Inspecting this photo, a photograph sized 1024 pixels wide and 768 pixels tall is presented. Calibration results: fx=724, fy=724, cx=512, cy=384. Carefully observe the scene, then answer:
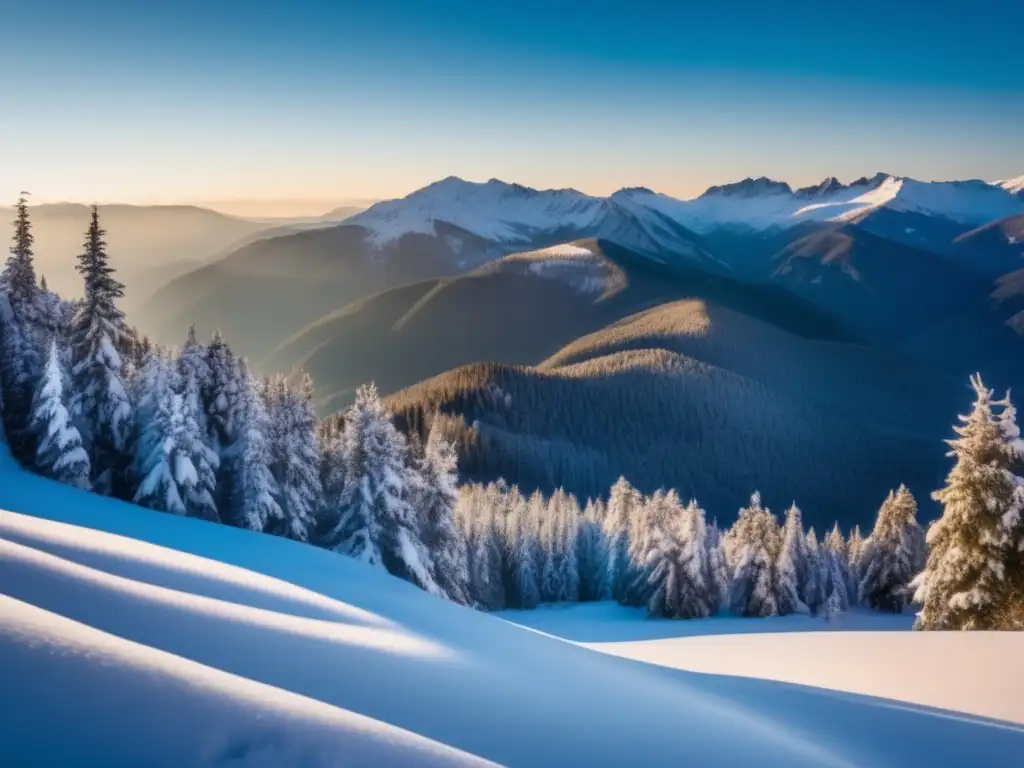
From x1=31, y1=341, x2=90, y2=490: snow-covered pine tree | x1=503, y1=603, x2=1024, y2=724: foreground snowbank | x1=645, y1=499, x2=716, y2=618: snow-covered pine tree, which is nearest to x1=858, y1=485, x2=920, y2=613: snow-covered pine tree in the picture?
x1=645, y1=499, x2=716, y2=618: snow-covered pine tree

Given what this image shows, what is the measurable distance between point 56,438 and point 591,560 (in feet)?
158

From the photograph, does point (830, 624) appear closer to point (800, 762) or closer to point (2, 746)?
point (800, 762)

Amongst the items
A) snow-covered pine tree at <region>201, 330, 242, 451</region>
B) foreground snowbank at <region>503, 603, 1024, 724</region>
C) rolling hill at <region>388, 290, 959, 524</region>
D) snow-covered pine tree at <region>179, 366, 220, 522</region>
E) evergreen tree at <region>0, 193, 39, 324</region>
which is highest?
evergreen tree at <region>0, 193, 39, 324</region>

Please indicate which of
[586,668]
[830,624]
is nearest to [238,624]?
[586,668]

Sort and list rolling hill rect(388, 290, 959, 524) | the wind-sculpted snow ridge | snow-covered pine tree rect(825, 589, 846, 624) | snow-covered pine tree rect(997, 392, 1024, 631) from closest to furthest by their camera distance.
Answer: the wind-sculpted snow ridge
snow-covered pine tree rect(997, 392, 1024, 631)
snow-covered pine tree rect(825, 589, 846, 624)
rolling hill rect(388, 290, 959, 524)

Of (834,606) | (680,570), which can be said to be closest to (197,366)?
(680,570)

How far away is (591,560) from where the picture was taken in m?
63.4

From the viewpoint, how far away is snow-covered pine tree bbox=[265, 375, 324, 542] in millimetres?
30062

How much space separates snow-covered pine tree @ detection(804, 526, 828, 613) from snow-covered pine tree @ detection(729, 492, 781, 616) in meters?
2.35

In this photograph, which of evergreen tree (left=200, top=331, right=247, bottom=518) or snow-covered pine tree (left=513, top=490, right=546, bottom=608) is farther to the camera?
snow-covered pine tree (left=513, top=490, right=546, bottom=608)

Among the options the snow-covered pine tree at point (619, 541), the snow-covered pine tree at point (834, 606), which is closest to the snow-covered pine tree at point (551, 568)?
the snow-covered pine tree at point (619, 541)

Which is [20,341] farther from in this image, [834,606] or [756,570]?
[834,606]

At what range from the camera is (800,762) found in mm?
7238

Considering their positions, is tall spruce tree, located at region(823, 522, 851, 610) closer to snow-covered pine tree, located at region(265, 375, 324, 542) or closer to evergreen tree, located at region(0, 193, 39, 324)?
snow-covered pine tree, located at region(265, 375, 324, 542)
